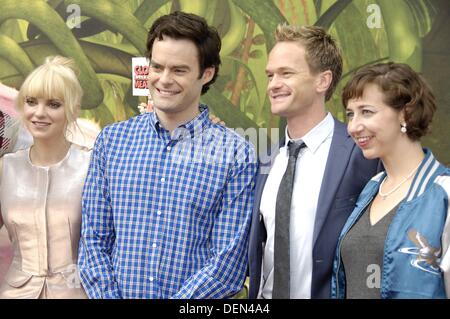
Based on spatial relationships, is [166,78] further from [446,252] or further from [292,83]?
[446,252]

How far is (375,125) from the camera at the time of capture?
222 centimetres

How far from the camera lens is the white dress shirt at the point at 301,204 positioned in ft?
7.72

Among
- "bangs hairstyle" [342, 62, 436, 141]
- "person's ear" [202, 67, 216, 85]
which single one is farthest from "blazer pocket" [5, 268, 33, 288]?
"bangs hairstyle" [342, 62, 436, 141]

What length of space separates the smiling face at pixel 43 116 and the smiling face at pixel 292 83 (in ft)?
2.86

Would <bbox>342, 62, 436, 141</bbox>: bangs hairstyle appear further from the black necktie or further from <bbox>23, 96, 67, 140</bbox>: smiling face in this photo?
<bbox>23, 96, 67, 140</bbox>: smiling face

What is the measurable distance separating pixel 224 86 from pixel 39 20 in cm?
118

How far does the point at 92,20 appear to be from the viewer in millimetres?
3969

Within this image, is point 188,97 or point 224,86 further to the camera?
point 224,86

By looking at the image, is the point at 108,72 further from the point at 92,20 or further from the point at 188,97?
the point at 188,97

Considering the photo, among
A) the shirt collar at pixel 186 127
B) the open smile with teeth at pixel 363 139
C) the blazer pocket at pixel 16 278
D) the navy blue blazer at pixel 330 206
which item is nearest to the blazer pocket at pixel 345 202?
the navy blue blazer at pixel 330 206

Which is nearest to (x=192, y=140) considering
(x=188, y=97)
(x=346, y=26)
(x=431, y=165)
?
(x=188, y=97)

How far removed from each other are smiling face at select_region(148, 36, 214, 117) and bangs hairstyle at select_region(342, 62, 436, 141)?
2.10 ft
